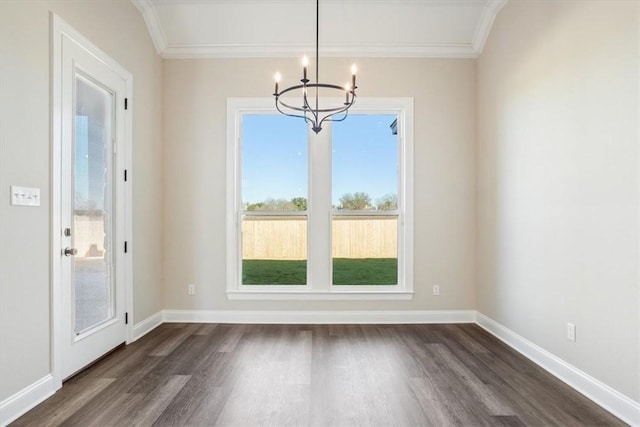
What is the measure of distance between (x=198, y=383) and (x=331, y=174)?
2.63 metres

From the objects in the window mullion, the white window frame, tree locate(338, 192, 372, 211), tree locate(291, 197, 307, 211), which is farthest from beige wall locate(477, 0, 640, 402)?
tree locate(291, 197, 307, 211)

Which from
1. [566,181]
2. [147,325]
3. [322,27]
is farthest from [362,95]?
[147,325]

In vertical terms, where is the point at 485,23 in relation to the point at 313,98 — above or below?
above

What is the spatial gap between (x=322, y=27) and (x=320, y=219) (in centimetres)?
217

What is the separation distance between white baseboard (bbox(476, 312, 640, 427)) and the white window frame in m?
1.20

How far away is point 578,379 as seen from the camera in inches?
104

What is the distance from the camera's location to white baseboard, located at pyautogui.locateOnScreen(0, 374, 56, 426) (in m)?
2.17

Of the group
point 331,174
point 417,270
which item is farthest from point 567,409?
point 331,174

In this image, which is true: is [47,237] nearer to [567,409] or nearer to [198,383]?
[198,383]

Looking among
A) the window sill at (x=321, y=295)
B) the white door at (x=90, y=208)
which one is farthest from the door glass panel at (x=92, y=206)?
the window sill at (x=321, y=295)

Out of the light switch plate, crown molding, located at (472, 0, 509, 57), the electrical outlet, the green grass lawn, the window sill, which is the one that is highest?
crown molding, located at (472, 0, 509, 57)

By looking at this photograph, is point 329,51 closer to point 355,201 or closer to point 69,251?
point 355,201

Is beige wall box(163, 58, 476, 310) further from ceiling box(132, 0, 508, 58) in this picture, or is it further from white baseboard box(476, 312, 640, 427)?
white baseboard box(476, 312, 640, 427)

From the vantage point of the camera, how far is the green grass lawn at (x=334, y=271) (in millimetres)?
4445
